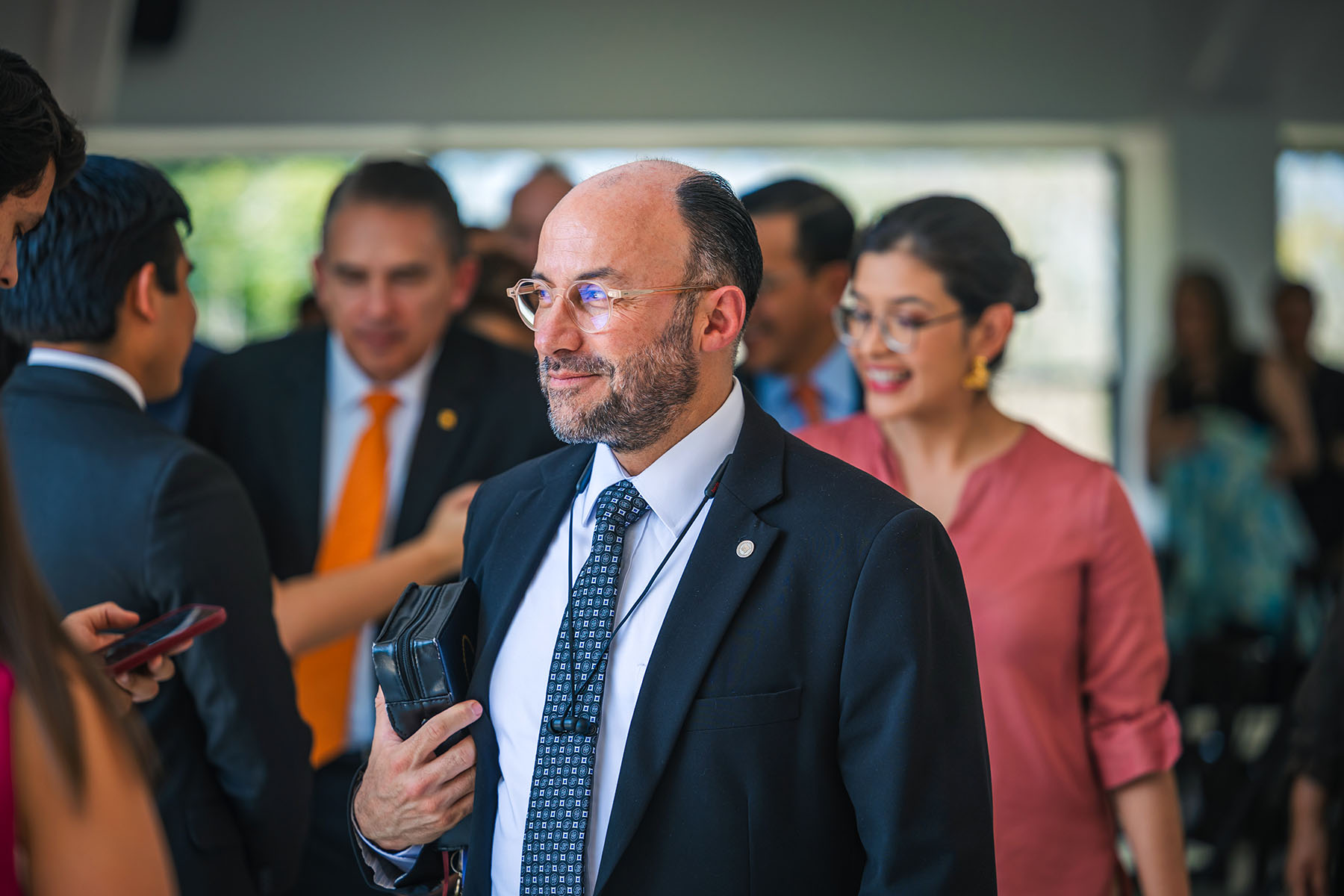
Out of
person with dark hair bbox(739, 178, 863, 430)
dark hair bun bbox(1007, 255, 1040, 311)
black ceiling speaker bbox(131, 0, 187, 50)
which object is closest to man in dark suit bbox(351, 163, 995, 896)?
dark hair bun bbox(1007, 255, 1040, 311)

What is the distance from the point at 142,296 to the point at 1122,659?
5.63ft

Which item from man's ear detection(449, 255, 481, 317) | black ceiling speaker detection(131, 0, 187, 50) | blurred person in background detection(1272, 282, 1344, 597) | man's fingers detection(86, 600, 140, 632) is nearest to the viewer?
man's fingers detection(86, 600, 140, 632)

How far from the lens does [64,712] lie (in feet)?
3.24

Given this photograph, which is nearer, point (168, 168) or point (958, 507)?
point (958, 507)

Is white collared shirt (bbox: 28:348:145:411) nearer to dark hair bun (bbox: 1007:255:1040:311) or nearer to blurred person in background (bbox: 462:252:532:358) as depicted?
dark hair bun (bbox: 1007:255:1040:311)

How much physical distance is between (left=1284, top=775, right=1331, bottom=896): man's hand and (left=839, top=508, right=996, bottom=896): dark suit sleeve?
49.2 inches

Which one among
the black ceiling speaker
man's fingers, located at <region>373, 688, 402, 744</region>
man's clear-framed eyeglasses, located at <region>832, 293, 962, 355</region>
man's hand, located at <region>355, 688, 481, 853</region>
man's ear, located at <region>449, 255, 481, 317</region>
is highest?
the black ceiling speaker

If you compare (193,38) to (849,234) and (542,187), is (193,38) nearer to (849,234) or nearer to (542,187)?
(542,187)

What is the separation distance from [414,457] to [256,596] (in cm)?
82

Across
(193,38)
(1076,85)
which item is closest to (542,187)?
(193,38)

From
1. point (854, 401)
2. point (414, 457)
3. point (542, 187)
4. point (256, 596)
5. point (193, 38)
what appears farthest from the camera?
point (193, 38)

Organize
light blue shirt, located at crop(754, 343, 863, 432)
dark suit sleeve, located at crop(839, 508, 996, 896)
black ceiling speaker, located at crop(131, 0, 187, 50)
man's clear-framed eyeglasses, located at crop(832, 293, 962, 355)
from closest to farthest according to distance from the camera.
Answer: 1. dark suit sleeve, located at crop(839, 508, 996, 896)
2. man's clear-framed eyeglasses, located at crop(832, 293, 962, 355)
3. light blue shirt, located at crop(754, 343, 863, 432)
4. black ceiling speaker, located at crop(131, 0, 187, 50)

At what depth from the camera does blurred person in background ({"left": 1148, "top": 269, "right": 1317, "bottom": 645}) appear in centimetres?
506

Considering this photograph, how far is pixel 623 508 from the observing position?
66.9 inches
